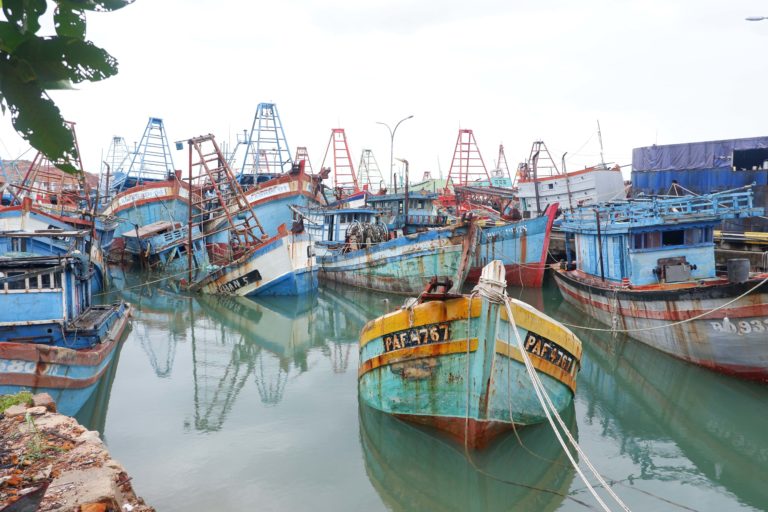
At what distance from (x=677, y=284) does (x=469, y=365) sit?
812 centimetres

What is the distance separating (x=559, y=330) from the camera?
27.4 ft

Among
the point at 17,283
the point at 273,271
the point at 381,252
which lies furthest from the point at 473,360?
the point at 273,271

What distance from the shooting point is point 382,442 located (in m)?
8.84

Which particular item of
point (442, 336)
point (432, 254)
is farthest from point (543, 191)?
point (442, 336)

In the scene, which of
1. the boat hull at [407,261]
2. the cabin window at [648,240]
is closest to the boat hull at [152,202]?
the boat hull at [407,261]

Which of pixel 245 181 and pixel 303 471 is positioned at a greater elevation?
pixel 245 181

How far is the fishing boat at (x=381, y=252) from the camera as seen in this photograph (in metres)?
19.6

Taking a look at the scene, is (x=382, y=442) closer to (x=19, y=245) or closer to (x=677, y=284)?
(x=677, y=284)

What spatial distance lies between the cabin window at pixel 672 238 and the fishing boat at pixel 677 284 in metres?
0.02

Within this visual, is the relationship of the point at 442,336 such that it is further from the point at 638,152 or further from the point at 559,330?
the point at 638,152

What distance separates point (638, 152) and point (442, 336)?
26.8m

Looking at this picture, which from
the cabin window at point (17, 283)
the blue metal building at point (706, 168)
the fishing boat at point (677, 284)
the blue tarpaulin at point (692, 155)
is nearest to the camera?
the cabin window at point (17, 283)

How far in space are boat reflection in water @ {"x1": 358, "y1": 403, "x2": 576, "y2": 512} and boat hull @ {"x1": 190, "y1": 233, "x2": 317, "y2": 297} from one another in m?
13.6

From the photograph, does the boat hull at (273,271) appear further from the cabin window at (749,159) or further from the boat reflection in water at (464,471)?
the cabin window at (749,159)
